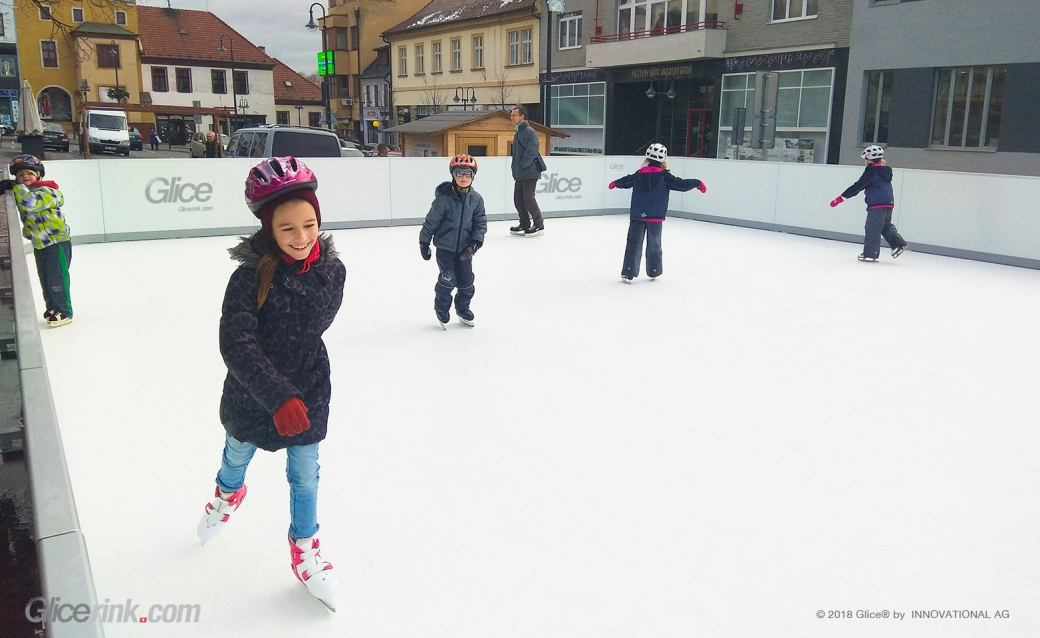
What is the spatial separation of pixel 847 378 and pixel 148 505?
15.4ft

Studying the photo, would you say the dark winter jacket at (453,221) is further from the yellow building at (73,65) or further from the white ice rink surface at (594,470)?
the yellow building at (73,65)

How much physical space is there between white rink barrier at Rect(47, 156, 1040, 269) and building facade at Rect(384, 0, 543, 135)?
70.7 feet

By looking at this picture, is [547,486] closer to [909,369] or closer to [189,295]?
[909,369]

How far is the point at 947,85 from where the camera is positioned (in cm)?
2053

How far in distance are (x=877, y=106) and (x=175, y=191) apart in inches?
709

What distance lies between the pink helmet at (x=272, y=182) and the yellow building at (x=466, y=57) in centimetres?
3470

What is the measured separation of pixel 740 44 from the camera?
26.0 metres

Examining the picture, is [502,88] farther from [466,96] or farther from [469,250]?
[469,250]

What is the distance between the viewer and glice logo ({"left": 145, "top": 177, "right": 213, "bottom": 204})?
1259 cm

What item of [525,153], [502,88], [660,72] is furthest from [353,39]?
[525,153]

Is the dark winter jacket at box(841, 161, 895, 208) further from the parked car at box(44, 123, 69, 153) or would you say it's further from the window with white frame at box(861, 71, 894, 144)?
the parked car at box(44, 123, 69, 153)

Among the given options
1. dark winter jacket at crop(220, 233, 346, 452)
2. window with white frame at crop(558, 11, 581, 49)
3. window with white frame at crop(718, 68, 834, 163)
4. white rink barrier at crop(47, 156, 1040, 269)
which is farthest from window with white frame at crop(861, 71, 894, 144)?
dark winter jacket at crop(220, 233, 346, 452)

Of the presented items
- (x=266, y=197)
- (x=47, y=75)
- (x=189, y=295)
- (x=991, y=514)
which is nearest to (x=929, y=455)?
(x=991, y=514)

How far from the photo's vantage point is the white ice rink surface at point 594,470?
10.2 ft
